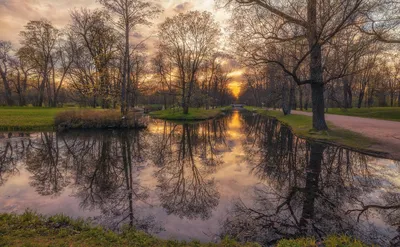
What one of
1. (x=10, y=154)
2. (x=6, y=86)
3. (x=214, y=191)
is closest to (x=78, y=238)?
(x=214, y=191)

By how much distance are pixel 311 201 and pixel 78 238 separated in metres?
5.96

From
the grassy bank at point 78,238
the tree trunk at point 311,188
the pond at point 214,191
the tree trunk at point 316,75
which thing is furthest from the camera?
the tree trunk at point 316,75

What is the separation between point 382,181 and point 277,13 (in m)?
11.1

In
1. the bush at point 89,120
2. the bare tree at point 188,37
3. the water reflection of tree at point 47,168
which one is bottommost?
the water reflection of tree at point 47,168

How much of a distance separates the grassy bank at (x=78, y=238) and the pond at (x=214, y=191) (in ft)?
1.85

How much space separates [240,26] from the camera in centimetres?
1393

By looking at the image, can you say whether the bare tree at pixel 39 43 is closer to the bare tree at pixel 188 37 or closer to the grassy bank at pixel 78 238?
the bare tree at pixel 188 37

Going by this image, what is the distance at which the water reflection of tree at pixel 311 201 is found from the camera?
4625 mm

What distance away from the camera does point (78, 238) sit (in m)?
3.81

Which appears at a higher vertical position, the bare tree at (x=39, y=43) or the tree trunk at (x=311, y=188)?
the bare tree at (x=39, y=43)

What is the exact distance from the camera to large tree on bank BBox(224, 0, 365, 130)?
37.1ft

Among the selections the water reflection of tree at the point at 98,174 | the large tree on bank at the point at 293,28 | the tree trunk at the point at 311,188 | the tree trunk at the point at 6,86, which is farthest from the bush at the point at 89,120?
the tree trunk at the point at 6,86

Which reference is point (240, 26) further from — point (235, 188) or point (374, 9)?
point (235, 188)

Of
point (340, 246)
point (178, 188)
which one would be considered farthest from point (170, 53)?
point (340, 246)
